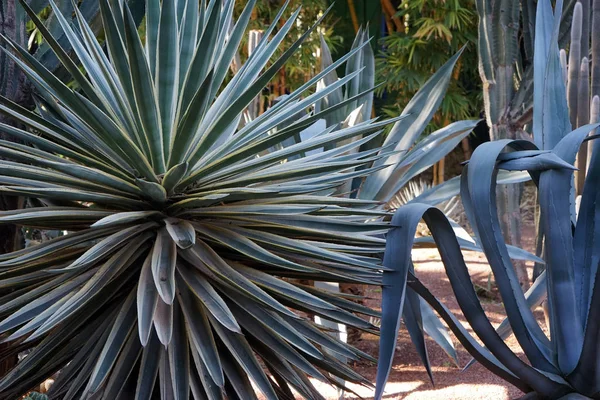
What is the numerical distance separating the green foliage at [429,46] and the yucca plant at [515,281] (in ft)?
17.5

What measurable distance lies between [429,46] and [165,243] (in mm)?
6037

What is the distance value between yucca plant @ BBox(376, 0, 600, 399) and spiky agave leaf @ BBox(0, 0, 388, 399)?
0.25 meters

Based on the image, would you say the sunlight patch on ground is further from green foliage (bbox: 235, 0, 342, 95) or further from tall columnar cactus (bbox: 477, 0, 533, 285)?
green foliage (bbox: 235, 0, 342, 95)

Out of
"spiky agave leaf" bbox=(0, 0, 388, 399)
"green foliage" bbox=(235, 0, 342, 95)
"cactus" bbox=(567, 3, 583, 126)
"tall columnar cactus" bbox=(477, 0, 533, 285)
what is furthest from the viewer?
"green foliage" bbox=(235, 0, 342, 95)

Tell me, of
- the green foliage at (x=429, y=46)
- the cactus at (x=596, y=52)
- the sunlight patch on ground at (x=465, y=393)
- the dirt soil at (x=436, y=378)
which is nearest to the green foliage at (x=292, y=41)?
the green foliage at (x=429, y=46)

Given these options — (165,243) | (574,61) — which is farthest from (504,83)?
(165,243)

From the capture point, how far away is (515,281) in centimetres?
162

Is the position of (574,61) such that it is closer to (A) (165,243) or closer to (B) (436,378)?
(B) (436,378)

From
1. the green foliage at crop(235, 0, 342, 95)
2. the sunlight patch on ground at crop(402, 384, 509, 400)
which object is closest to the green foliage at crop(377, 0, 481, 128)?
the green foliage at crop(235, 0, 342, 95)

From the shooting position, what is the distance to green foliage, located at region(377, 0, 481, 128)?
22.2 ft

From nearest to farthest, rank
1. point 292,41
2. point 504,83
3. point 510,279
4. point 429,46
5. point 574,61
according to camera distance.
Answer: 1. point 510,279
2. point 574,61
3. point 504,83
4. point 292,41
5. point 429,46

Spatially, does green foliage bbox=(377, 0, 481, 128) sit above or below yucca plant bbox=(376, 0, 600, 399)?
above

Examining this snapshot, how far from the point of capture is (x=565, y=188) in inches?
58.9

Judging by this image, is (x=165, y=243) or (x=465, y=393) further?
(x=465, y=393)
